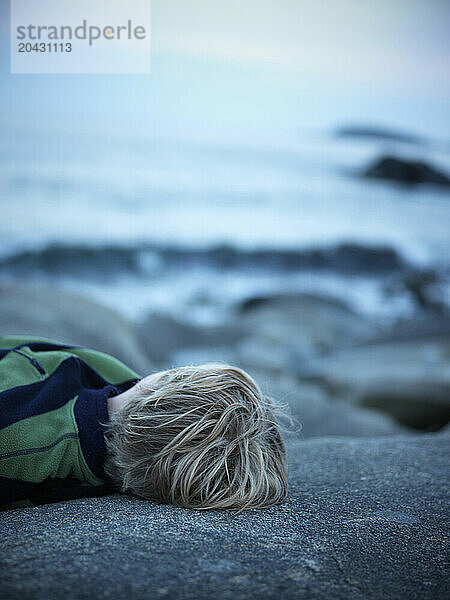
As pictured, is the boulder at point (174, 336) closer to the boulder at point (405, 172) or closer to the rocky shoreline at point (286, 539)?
the rocky shoreline at point (286, 539)

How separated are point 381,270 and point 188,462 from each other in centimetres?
448

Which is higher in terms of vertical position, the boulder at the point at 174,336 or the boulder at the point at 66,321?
the boulder at the point at 66,321

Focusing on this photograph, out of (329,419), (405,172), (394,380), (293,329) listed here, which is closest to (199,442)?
(329,419)

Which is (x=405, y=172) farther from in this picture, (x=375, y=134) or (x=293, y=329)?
(x=293, y=329)

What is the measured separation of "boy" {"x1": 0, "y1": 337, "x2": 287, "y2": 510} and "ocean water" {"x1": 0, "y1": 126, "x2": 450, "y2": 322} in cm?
341

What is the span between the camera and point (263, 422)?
1222 millimetres

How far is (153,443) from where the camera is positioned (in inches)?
46.8

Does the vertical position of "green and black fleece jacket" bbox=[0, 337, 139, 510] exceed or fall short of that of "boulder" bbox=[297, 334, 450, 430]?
it exceeds it

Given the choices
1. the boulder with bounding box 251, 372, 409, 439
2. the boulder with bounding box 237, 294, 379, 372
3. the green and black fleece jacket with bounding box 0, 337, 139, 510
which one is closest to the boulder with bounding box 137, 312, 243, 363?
the boulder with bounding box 237, 294, 379, 372

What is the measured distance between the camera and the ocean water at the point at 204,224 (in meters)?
4.84

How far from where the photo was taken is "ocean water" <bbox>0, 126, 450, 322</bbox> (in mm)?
4844

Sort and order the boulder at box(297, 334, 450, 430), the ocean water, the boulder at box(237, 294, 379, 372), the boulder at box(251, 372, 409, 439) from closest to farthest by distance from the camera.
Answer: the boulder at box(251, 372, 409, 439) → the boulder at box(297, 334, 450, 430) → the boulder at box(237, 294, 379, 372) → the ocean water

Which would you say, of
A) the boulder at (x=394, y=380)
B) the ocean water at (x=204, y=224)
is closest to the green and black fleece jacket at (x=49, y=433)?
the boulder at (x=394, y=380)

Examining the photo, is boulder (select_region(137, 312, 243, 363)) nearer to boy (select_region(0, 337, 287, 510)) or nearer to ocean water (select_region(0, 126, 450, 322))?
ocean water (select_region(0, 126, 450, 322))
